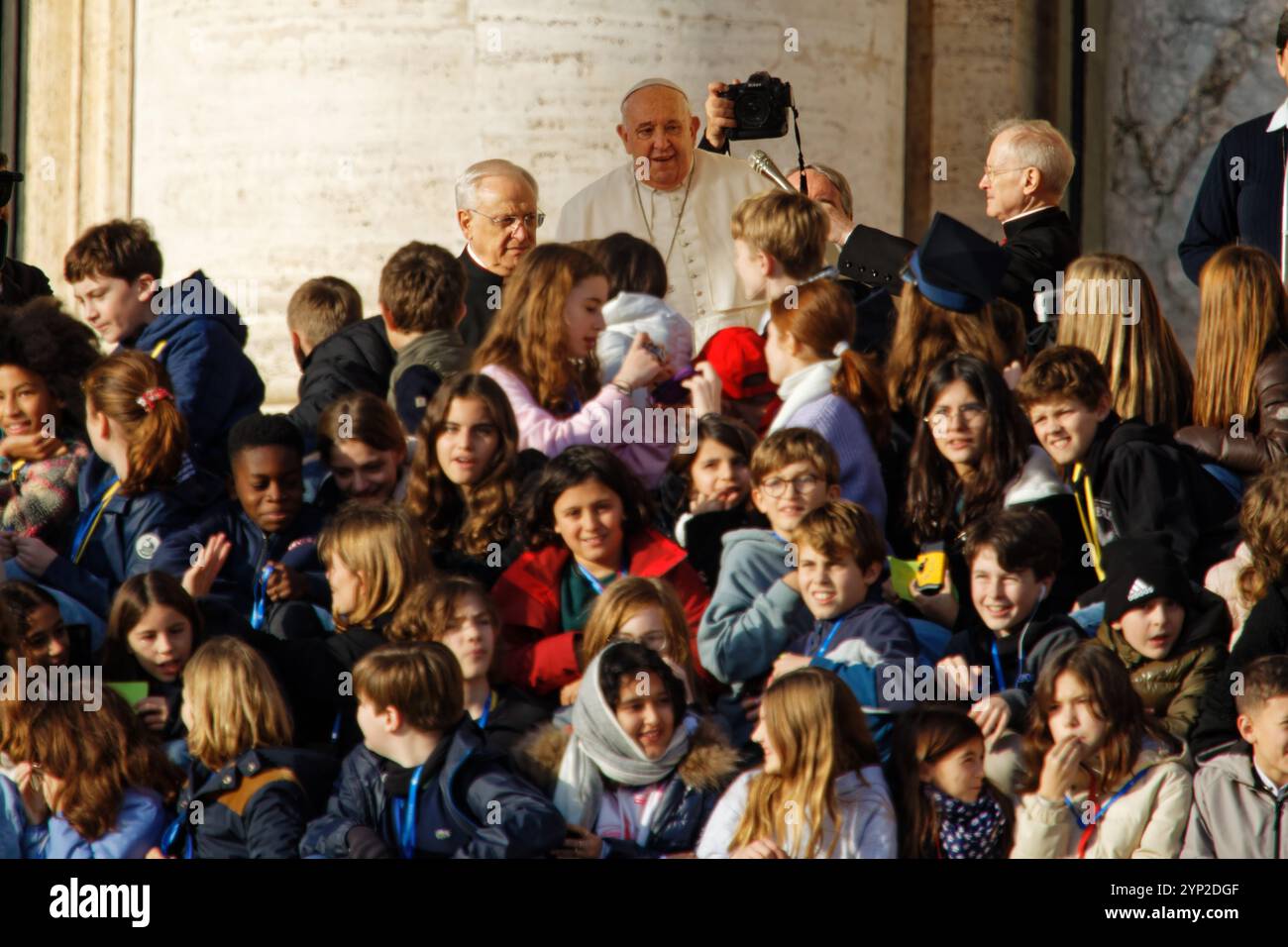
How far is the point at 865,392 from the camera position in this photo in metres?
8.77

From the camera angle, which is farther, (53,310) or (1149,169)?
(1149,169)

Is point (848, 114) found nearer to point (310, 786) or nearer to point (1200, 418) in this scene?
point (1200, 418)

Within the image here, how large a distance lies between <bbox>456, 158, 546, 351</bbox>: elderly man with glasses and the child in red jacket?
1.65 meters

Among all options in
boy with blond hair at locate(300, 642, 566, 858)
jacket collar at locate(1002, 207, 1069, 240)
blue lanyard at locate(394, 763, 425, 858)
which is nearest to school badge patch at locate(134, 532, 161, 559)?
boy with blond hair at locate(300, 642, 566, 858)

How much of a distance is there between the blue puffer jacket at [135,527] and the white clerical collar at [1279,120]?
3.77m

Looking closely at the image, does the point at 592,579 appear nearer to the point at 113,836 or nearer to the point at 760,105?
the point at 113,836

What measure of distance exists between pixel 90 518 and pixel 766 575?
83.9 inches

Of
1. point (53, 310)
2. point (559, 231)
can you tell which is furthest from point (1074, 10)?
point (53, 310)

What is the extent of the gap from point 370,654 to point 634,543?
1.06m

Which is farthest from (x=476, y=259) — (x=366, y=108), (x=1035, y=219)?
(x=1035, y=219)

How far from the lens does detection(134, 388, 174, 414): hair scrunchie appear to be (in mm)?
8695

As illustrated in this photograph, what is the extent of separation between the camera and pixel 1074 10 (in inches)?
554
